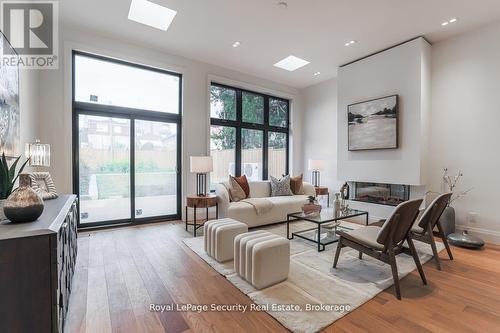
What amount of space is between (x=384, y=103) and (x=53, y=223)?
5050 mm

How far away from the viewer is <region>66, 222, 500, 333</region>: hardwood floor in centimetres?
176

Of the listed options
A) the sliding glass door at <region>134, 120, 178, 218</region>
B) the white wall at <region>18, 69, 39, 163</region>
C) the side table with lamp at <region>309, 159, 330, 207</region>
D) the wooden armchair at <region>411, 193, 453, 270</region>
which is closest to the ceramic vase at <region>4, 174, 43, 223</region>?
the white wall at <region>18, 69, 39, 163</region>

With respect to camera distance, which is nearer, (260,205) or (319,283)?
(319,283)

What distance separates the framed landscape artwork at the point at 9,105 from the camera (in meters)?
2.08

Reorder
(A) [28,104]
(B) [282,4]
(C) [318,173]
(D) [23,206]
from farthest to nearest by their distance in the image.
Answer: (C) [318,173] → (B) [282,4] → (A) [28,104] → (D) [23,206]

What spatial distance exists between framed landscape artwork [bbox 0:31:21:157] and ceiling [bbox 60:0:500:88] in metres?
1.47

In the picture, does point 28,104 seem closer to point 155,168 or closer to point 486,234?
point 155,168

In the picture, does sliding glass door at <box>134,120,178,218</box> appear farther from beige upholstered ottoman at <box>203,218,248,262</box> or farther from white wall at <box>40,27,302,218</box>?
beige upholstered ottoman at <box>203,218,248,262</box>

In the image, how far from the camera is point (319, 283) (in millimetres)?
2359

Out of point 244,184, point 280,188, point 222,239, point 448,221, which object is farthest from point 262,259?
point 448,221

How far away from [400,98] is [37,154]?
214 inches

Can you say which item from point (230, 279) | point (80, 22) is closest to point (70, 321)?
point (230, 279)

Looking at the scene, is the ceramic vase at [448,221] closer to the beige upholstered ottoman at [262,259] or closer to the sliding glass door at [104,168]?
the beige upholstered ottoman at [262,259]

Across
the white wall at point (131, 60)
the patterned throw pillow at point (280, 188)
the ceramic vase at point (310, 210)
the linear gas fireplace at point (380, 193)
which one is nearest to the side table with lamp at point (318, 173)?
the linear gas fireplace at point (380, 193)
